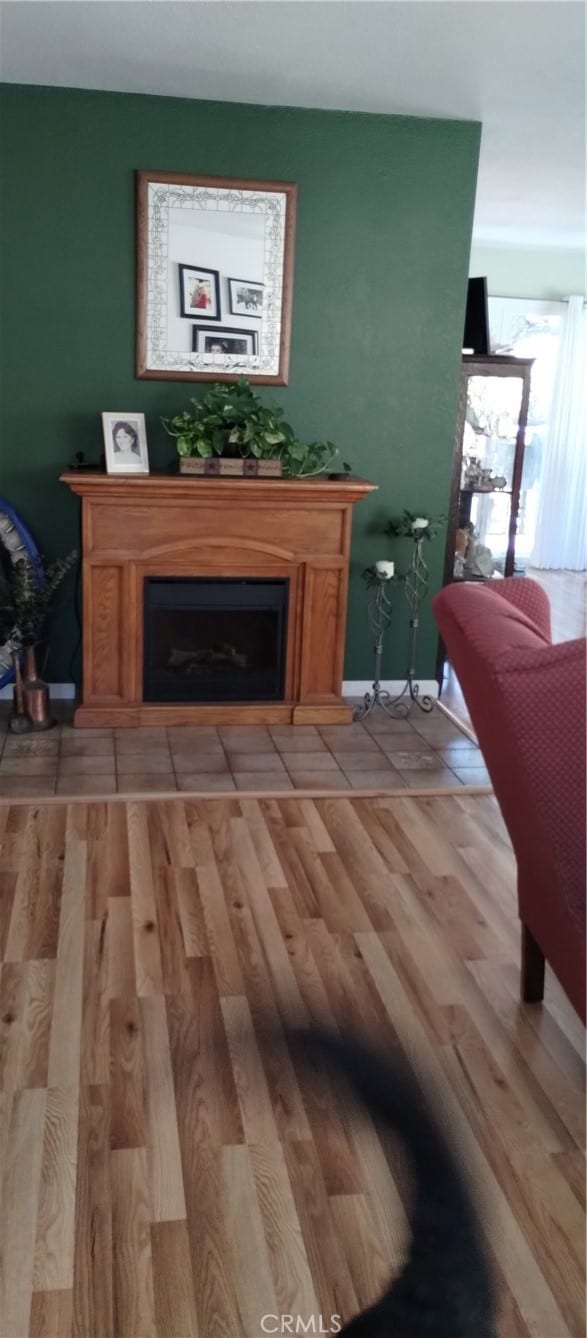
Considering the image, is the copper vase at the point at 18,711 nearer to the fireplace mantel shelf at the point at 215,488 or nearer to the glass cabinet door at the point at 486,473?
the fireplace mantel shelf at the point at 215,488

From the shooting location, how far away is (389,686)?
190 inches

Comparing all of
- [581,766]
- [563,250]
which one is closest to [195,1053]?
[581,766]

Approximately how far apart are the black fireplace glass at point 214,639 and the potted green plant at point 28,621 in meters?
0.37

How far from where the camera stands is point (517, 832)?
2184 millimetres

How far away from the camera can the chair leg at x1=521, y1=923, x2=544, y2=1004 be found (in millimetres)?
2414

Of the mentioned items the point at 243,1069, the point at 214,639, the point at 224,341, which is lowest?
the point at 243,1069

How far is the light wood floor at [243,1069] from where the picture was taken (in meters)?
1.68

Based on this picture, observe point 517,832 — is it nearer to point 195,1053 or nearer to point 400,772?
point 195,1053

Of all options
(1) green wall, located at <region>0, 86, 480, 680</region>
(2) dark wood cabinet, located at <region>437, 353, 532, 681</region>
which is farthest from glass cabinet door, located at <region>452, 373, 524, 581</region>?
(1) green wall, located at <region>0, 86, 480, 680</region>

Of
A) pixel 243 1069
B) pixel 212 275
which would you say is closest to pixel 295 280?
pixel 212 275

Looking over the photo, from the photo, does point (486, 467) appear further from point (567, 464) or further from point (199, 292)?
point (567, 464)

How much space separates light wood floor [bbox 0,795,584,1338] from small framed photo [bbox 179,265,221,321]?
6.68ft

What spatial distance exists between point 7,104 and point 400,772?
2.80m

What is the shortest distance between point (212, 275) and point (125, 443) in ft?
2.46
